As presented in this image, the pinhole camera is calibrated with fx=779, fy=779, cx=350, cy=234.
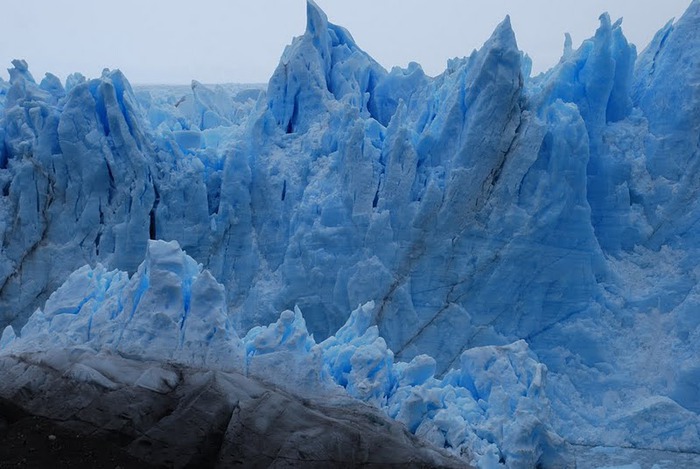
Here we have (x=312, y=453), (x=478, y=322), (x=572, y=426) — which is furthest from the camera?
(x=478, y=322)

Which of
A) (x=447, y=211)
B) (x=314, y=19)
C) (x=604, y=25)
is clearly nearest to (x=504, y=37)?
(x=604, y=25)

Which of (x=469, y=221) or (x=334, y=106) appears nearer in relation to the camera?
(x=469, y=221)

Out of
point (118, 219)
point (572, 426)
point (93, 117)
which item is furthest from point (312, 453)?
point (93, 117)

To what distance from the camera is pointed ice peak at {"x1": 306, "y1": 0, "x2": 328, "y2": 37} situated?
1023 cm

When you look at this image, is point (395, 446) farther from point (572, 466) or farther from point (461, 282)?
point (461, 282)

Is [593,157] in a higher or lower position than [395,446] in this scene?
higher

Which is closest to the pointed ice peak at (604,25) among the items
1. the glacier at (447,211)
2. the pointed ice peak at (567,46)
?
the glacier at (447,211)

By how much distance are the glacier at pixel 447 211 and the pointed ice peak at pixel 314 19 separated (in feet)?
0.09

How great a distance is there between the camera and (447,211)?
902cm

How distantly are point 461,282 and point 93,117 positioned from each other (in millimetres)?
4927

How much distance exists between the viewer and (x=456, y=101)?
30.2 feet

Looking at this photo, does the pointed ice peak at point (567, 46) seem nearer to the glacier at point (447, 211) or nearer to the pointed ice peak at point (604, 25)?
the glacier at point (447, 211)

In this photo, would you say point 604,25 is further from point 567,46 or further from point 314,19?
point 314,19

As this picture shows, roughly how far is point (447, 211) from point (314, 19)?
327 cm
